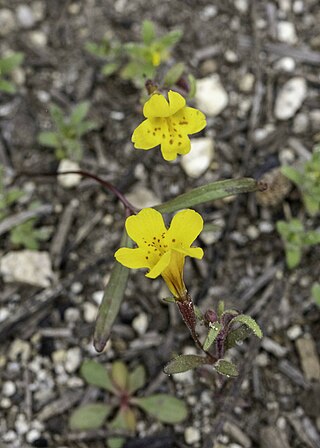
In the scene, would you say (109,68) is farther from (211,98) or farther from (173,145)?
(173,145)

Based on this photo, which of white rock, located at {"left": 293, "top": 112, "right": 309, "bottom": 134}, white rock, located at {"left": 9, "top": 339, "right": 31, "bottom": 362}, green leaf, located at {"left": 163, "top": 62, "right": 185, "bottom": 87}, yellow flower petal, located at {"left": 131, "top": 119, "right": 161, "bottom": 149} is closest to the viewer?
yellow flower petal, located at {"left": 131, "top": 119, "right": 161, "bottom": 149}

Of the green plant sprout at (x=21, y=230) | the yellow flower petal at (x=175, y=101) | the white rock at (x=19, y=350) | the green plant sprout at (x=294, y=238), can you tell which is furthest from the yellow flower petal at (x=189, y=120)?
the white rock at (x=19, y=350)

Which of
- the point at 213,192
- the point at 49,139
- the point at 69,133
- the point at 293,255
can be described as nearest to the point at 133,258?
the point at 213,192

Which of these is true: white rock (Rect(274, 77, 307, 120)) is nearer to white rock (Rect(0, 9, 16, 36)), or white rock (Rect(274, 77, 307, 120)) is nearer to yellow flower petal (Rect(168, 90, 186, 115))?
yellow flower petal (Rect(168, 90, 186, 115))

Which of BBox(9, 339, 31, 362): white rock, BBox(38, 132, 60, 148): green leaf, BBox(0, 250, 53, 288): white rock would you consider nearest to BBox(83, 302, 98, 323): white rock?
BBox(0, 250, 53, 288): white rock

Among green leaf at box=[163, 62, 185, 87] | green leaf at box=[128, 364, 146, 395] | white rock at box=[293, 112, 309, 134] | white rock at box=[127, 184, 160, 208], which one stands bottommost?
green leaf at box=[128, 364, 146, 395]

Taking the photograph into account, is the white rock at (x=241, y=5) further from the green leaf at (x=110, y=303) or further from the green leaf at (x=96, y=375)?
the green leaf at (x=96, y=375)
